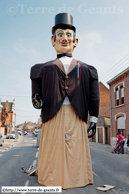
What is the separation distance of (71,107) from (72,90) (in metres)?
0.30

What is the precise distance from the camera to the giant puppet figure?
3.22 meters

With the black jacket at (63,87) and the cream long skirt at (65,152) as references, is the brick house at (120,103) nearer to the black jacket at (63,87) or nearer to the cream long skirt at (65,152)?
the black jacket at (63,87)

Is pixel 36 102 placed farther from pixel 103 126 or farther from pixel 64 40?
pixel 103 126

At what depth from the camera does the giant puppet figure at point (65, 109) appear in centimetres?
322

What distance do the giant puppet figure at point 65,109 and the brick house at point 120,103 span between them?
17.0 m

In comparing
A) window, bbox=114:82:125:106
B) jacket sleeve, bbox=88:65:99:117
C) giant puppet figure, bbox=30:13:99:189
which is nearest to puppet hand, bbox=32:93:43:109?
giant puppet figure, bbox=30:13:99:189

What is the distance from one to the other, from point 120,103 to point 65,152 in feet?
64.4

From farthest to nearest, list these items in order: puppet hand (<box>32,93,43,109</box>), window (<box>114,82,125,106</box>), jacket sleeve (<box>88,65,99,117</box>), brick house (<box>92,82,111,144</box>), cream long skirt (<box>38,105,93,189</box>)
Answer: brick house (<box>92,82,111,144</box>) < window (<box>114,82,125,106</box>) < jacket sleeve (<box>88,65,99,117</box>) < puppet hand (<box>32,93,43,109</box>) < cream long skirt (<box>38,105,93,189</box>)

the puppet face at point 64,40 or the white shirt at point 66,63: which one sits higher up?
the puppet face at point 64,40

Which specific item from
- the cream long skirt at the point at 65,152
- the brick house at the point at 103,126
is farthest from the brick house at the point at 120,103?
the cream long skirt at the point at 65,152

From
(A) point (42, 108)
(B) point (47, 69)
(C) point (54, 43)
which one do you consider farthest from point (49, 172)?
(C) point (54, 43)

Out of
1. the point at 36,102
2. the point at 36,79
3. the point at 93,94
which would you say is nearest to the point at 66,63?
the point at 36,79

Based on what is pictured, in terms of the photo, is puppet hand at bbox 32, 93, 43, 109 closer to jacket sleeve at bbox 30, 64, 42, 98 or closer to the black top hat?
jacket sleeve at bbox 30, 64, 42, 98

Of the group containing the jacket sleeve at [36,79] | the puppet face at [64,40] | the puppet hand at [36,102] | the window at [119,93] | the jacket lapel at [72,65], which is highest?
the window at [119,93]
